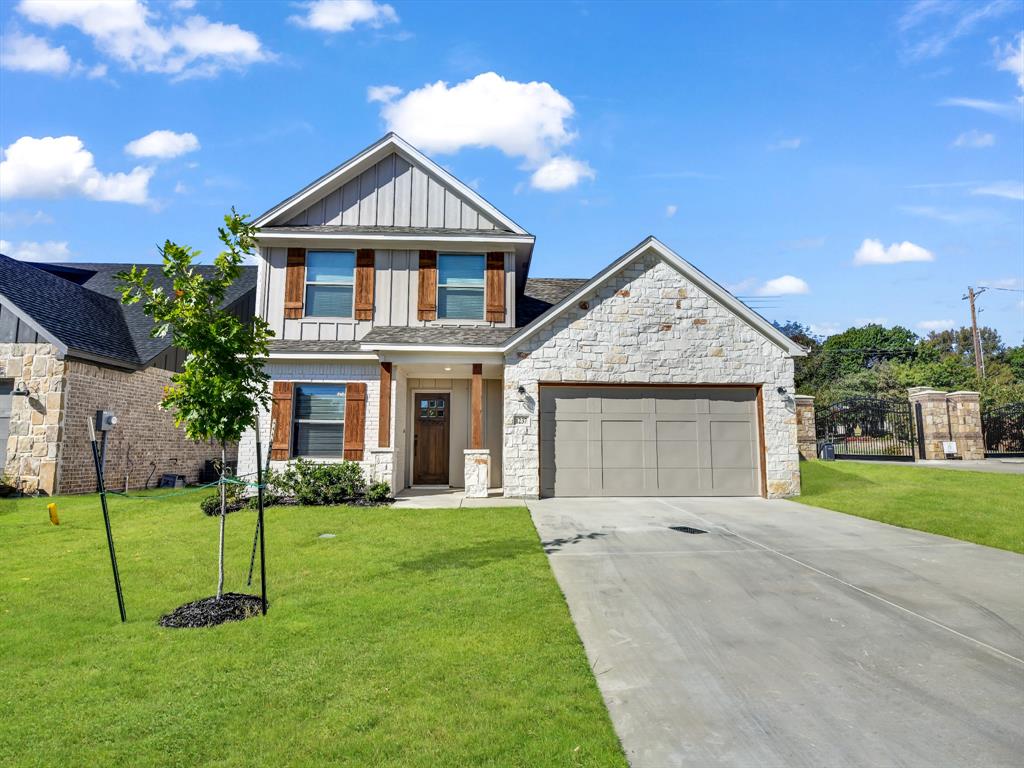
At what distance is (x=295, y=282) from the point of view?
13844 millimetres

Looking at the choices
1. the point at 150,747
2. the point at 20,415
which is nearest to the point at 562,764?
the point at 150,747

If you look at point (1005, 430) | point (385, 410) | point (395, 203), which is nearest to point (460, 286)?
point (395, 203)

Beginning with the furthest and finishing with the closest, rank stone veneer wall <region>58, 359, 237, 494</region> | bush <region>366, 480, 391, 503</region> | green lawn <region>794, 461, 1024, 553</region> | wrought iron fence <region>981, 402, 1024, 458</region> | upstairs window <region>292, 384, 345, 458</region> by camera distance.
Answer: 1. wrought iron fence <region>981, 402, 1024, 458</region>
2. stone veneer wall <region>58, 359, 237, 494</region>
3. upstairs window <region>292, 384, 345, 458</region>
4. bush <region>366, 480, 391, 503</region>
5. green lawn <region>794, 461, 1024, 553</region>

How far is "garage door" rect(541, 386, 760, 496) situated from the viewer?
497 inches

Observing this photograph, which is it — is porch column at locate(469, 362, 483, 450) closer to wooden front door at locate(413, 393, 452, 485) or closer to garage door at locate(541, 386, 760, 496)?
garage door at locate(541, 386, 760, 496)

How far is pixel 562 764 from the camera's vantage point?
2.79m

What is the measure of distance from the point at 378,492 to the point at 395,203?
296 inches

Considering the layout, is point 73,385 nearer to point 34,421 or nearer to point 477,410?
point 34,421

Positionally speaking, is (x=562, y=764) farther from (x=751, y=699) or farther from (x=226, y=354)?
(x=226, y=354)

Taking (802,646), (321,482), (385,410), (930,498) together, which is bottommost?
(802,646)

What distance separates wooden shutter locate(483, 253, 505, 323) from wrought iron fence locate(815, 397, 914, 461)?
16005 millimetres

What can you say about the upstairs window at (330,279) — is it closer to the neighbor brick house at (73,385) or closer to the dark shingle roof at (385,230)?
the dark shingle roof at (385,230)

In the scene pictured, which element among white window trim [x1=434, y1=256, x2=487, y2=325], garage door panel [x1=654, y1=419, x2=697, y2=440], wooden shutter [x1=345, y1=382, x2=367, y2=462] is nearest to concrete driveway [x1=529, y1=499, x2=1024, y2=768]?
garage door panel [x1=654, y1=419, x2=697, y2=440]

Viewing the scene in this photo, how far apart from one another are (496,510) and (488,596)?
203 inches
